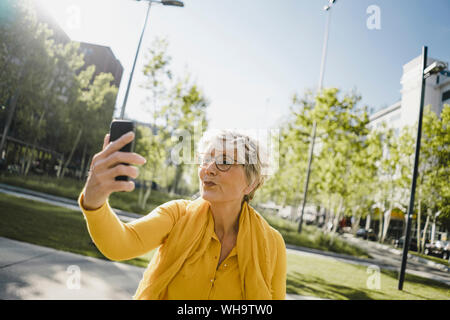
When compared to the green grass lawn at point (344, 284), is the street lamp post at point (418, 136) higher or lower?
higher

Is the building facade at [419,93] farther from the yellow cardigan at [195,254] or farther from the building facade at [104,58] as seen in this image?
the building facade at [104,58]

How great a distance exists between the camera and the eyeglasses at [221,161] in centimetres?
140

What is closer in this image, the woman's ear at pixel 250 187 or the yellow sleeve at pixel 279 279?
the yellow sleeve at pixel 279 279

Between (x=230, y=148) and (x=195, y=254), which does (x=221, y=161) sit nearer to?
(x=230, y=148)

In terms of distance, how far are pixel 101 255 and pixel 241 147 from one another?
5.06 m

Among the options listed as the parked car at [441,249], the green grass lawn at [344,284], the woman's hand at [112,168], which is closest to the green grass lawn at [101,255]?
the green grass lawn at [344,284]

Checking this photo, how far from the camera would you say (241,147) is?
1.43 meters

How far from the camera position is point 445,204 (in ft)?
12.2

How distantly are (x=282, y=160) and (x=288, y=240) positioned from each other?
7934mm

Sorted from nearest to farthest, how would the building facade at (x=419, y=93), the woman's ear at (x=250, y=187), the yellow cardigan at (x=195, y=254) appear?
1. the yellow cardigan at (x=195, y=254)
2. the woman's ear at (x=250, y=187)
3. the building facade at (x=419, y=93)

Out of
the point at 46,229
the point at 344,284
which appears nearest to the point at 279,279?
the point at 344,284

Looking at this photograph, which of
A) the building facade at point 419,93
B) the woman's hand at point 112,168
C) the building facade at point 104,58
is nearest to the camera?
the woman's hand at point 112,168
